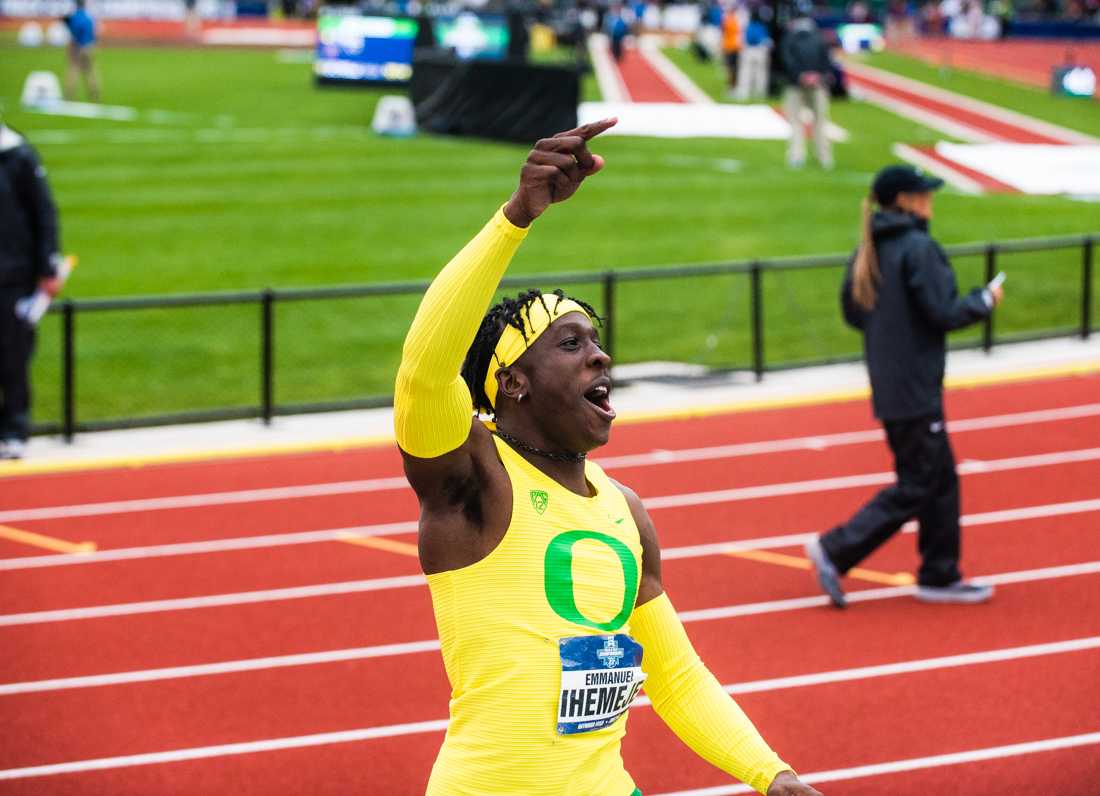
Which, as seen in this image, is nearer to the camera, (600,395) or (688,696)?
(600,395)

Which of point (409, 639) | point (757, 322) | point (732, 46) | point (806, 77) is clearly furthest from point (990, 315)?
point (732, 46)

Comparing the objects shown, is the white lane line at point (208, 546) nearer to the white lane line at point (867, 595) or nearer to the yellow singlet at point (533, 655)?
the white lane line at point (867, 595)

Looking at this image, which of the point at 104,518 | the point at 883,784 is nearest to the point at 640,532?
the point at 883,784

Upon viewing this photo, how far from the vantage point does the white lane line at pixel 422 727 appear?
722 cm

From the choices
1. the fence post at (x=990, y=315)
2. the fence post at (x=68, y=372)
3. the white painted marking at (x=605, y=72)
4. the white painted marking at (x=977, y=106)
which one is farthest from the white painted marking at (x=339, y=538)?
the white painted marking at (x=605, y=72)

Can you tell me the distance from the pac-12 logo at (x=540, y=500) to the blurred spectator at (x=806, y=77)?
2228cm

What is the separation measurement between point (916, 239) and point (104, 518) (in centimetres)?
531

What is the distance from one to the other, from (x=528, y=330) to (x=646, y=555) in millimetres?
627

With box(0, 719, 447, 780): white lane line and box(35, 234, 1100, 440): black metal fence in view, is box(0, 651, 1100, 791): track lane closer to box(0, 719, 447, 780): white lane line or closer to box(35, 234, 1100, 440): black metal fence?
box(0, 719, 447, 780): white lane line

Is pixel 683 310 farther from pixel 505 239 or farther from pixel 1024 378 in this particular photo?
pixel 505 239

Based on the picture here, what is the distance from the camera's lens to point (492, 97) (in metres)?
31.2

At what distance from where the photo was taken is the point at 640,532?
4125 mm

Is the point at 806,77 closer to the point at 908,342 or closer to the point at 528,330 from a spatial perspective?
the point at 908,342

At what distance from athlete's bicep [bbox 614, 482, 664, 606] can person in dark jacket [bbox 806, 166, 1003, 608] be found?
4728mm
